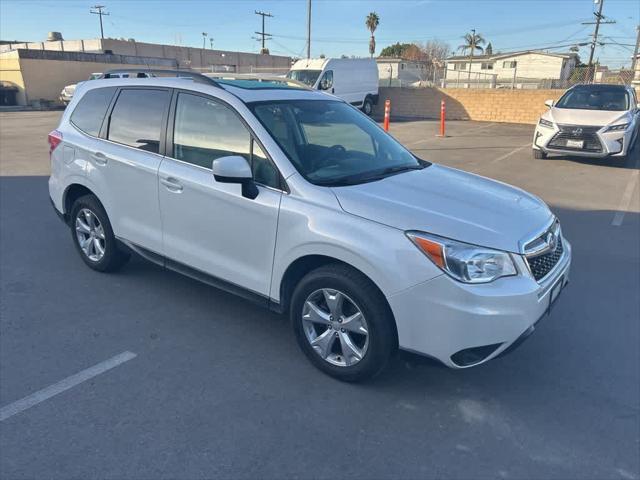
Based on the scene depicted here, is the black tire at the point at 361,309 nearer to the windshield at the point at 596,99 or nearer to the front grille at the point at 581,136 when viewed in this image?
the front grille at the point at 581,136

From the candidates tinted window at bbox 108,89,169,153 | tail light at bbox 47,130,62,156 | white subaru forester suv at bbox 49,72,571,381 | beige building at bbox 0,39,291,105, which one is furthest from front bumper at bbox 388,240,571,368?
beige building at bbox 0,39,291,105

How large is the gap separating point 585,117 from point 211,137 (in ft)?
32.8

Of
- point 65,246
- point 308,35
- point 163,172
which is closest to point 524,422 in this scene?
point 163,172

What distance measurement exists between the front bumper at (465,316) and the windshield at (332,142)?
100 centimetres

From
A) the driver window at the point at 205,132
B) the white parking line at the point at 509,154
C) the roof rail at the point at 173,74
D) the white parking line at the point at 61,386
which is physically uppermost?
the roof rail at the point at 173,74

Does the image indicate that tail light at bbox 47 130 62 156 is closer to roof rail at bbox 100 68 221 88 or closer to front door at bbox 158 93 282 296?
roof rail at bbox 100 68 221 88

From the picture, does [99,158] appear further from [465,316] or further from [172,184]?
[465,316]

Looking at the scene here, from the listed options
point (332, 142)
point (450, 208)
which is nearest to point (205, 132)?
point (332, 142)

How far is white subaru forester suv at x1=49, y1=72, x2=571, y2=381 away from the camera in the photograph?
9.27ft

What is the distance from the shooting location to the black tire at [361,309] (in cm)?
296

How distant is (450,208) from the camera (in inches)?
123

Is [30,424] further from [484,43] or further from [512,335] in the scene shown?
[484,43]

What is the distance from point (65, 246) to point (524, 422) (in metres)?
5.02

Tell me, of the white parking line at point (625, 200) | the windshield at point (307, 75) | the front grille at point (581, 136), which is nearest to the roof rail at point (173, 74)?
the white parking line at point (625, 200)
